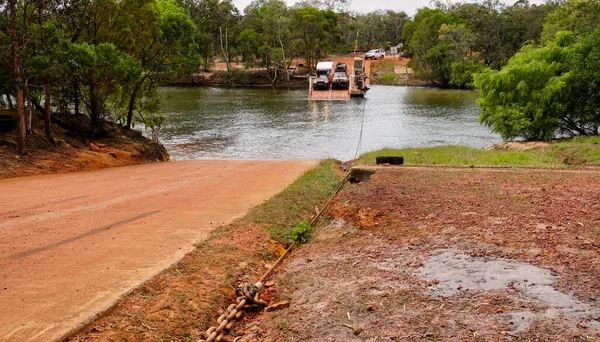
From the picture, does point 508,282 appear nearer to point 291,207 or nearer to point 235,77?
point 291,207

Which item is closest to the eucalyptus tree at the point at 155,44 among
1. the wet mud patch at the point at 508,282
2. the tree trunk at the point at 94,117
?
the tree trunk at the point at 94,117

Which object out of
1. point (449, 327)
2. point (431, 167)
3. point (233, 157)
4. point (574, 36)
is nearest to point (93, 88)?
point (233, 157)

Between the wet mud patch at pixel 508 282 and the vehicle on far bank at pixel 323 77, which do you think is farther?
the vehicle on far bank at pixel 323 77

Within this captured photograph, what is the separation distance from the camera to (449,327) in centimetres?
507

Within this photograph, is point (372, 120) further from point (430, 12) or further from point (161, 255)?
point (430, 12)

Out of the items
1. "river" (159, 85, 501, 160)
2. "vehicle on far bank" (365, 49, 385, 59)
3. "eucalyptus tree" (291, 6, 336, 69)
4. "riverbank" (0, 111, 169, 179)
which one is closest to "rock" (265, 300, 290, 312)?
"riverbank" (0, 111, 169, 179)

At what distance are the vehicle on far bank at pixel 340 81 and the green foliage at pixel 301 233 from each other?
4844 cm

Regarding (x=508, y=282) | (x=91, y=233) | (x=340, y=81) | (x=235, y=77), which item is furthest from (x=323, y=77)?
(x=508, y=282)

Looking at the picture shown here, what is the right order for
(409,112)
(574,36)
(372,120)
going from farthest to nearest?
1. (409,112)
2. (372,120)
3. (574,36)

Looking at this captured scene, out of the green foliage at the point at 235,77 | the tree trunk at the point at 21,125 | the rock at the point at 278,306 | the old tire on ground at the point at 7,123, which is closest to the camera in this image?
the rock at the point at 278,306

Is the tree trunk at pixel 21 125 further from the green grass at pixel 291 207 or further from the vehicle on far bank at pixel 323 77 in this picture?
the vehicle on far bank at pixel 323 77

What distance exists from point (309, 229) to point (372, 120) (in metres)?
33.1

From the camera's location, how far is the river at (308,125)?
102 feet

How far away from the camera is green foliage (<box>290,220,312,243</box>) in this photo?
914cm
